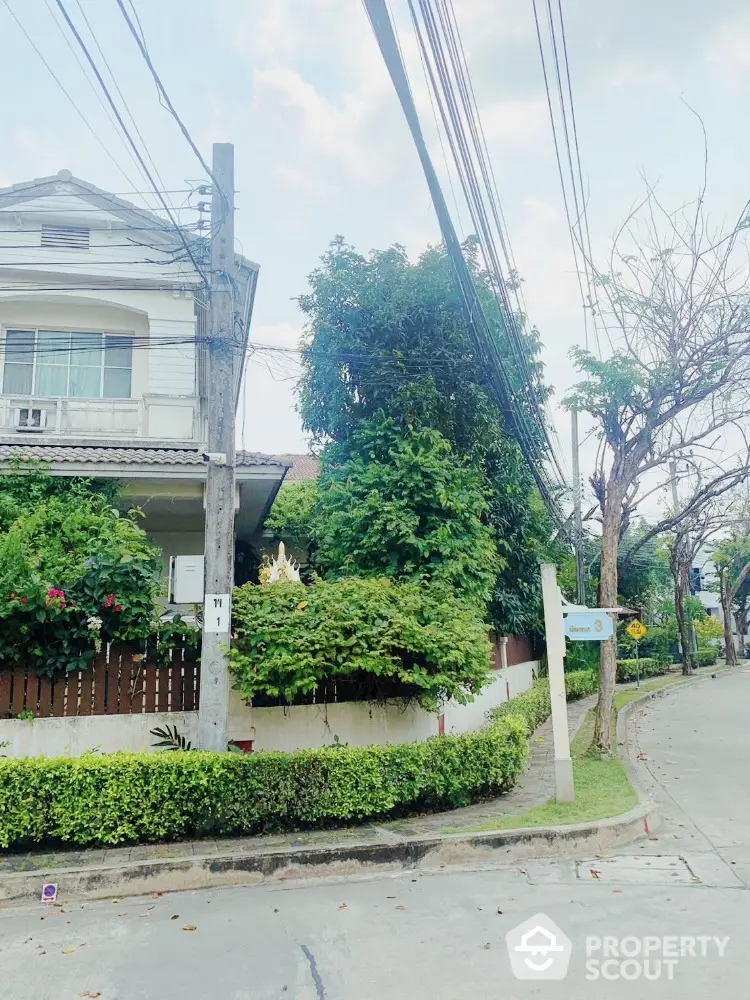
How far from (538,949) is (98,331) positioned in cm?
1221

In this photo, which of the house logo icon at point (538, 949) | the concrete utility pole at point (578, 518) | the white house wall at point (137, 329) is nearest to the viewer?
the house logo icon at point (538, 949)

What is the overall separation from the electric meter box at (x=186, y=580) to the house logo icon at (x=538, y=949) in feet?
11.9

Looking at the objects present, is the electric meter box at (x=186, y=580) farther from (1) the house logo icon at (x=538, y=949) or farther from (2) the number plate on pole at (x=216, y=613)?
(1) the house logo icon at (x=538, y=949)

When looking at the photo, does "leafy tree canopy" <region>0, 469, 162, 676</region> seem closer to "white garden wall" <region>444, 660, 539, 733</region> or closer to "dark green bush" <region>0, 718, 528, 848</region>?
"dark green bush" <region>0, 718, 528, 848</region>

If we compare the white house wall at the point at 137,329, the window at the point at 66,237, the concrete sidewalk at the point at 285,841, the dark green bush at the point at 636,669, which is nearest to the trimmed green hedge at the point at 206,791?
the concrete sidewalk at the point at 285,841

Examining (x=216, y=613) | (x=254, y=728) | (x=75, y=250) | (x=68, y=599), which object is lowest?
(x=254, y=728)

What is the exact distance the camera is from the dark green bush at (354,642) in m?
6.90

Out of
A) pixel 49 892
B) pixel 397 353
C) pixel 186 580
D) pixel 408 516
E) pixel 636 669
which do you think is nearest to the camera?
pixel 49 892

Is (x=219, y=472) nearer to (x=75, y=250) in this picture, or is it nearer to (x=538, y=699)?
(x=75, y=250)

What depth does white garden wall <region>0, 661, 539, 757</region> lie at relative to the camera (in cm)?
703

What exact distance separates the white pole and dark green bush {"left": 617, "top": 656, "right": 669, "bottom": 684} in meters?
20.3

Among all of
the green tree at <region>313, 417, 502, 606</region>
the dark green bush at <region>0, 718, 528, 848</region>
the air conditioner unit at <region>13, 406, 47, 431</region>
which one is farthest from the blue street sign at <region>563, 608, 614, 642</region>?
the air conditioner unit at <region>13, 406, 47, 431</region>

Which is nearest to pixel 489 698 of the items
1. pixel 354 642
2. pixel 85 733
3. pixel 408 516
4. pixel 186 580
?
pixel 408 516

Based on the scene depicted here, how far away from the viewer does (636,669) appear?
2739 centimetres
